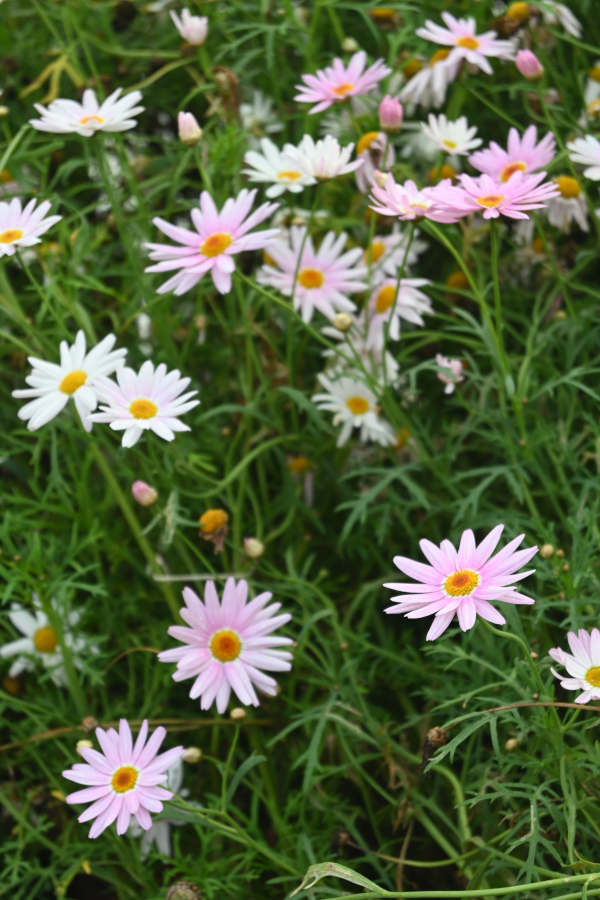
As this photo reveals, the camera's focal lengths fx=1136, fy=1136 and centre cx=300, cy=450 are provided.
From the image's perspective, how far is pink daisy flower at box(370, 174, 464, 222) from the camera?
1107 mm

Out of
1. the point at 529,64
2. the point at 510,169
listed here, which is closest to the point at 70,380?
the point at 510,169

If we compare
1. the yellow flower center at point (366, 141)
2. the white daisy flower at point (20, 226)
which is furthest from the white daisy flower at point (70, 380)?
the yellow flower center at point (366, 141)

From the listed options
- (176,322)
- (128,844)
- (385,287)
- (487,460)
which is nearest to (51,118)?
(176,322)

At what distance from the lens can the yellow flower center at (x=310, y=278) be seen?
1.44m

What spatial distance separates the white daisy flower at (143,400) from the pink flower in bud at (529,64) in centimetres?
58

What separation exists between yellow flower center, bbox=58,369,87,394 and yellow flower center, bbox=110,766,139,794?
1.34 ft

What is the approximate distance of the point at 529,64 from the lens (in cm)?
136

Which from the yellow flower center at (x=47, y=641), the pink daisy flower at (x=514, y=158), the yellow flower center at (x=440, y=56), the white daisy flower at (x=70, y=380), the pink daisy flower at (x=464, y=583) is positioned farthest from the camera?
the yellow flower center at (x=440, y=56)

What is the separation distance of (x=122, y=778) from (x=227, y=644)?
184mm

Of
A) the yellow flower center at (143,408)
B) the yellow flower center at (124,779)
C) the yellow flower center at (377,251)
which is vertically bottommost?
the yellow flower center at (124,779)

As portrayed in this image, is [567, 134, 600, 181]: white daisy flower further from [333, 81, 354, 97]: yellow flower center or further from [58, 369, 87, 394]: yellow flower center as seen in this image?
[58, 369, 87, 394]: yellow flower center

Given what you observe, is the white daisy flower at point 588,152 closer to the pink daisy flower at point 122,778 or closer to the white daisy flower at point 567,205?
the white daisy flower at point 567,205

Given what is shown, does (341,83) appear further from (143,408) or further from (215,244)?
(143,408)

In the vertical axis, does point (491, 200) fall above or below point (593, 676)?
above
